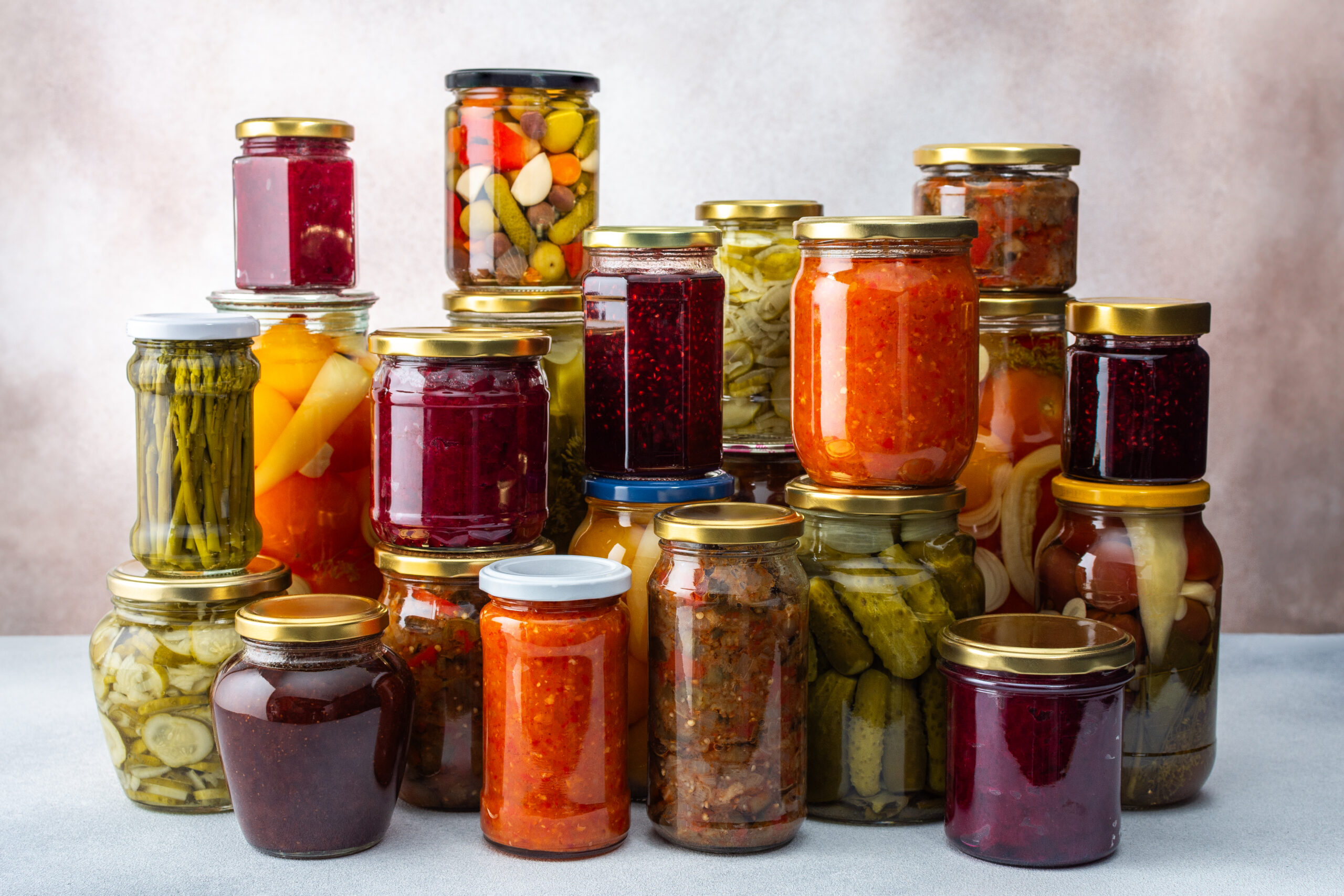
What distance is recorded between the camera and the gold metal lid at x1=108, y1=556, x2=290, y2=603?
60.3 inches

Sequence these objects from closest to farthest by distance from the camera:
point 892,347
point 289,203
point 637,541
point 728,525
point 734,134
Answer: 1. point 728,525
2. point 892,347
3. point 637,541
4. point 289,203
5. point 734,134

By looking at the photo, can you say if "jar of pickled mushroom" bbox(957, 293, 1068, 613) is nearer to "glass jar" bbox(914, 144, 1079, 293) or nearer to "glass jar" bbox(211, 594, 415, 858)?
"glass jar" bbox(914, 144, 1079, 293)

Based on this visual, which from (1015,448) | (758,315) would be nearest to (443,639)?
(758,315)

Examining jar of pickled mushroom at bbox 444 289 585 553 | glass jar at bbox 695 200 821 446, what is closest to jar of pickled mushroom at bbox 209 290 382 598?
jar of pickled mushroom at bbox 444 289 585 553

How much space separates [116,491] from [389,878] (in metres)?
1.35

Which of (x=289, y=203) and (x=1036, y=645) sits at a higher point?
(x=289, y=203)

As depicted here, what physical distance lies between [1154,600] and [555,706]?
648mm

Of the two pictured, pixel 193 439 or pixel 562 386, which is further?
pixel 562 386

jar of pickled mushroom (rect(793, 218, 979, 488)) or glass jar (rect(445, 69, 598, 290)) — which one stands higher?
glass jar (rect(445, 69, 598, 290))

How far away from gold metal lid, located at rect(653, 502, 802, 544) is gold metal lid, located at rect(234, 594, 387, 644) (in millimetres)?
295

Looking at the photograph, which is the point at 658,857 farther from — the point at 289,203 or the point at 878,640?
the point at 289,203

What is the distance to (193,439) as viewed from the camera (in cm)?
153

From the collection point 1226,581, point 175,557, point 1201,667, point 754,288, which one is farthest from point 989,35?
point 175,557

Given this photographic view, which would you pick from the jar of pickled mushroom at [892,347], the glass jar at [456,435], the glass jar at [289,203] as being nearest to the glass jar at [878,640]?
the jar of pickled mushroom at [892,347]
